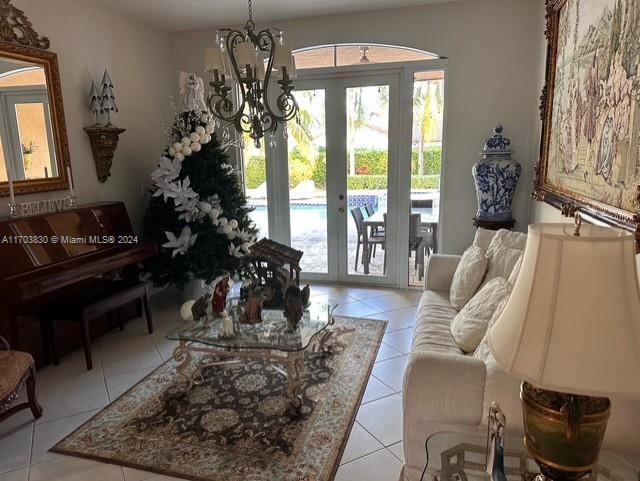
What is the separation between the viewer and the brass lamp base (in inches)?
39.6

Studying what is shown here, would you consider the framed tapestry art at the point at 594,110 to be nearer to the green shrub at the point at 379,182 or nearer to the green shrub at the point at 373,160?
the green shrub at the point at 379,182

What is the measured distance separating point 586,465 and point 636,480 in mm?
394

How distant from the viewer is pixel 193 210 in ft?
13.1

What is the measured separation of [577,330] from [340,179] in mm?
3874

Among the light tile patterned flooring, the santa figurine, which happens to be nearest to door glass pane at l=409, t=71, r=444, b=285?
the light tile patterned flooring

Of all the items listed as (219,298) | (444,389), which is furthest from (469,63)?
(444,389)

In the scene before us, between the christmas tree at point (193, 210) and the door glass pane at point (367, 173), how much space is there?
49.7 inches

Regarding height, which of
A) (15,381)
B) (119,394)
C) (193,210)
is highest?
(193,210)

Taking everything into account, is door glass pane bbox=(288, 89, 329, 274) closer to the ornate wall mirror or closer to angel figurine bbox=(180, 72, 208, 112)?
angel figurine bbox=(180, 72, 208, 112)

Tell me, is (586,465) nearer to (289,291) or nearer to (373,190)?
(289,291)

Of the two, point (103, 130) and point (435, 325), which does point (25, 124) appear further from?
point (435, 325)

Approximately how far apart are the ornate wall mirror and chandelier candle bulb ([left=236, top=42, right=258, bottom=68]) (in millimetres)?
2004

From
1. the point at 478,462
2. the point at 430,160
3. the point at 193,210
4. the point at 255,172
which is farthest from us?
the point at 255,172

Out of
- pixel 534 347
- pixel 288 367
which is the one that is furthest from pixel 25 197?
pixel 534 347
